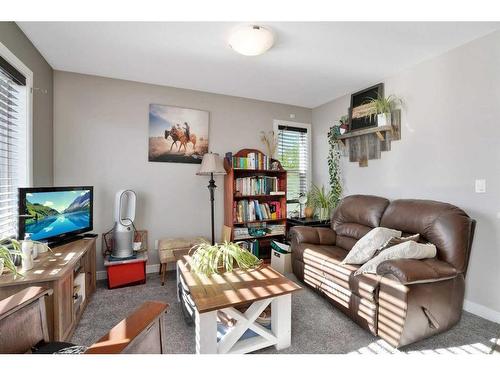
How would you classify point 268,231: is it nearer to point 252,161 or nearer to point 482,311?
point 252,161

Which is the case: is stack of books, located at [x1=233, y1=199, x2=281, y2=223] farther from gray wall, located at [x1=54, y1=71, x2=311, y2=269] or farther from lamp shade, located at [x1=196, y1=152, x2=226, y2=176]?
lamp shade, located at [x1=196, y1=152, x2=226, y2=176]

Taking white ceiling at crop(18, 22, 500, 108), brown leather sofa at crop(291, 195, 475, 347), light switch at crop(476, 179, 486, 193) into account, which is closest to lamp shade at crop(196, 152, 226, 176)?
white ceiling at crop(18, 22, 500, 108)

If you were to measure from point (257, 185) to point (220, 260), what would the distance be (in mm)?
1524

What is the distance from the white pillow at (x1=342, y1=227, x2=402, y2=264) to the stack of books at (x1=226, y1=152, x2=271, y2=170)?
170 cm

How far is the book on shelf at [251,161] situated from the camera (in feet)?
10.8

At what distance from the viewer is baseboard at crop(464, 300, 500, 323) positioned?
2039 millimetres

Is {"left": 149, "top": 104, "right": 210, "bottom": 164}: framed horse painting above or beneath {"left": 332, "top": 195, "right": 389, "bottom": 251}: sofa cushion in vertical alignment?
above

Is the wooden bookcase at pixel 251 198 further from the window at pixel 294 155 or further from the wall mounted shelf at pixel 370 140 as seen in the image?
the wall mounted shelf at pixel 370 140

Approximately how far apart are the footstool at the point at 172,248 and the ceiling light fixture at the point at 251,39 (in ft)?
6.92

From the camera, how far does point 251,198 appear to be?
3.56 m
